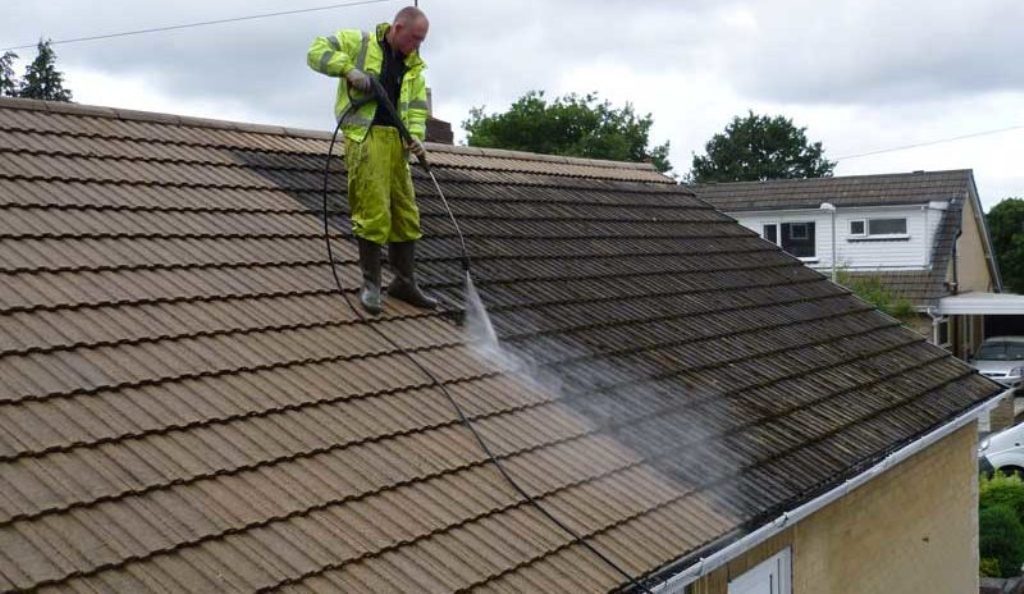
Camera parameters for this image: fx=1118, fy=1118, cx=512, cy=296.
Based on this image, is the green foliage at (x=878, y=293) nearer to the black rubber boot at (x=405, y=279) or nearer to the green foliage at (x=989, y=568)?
the green foliage at (x=989, y=568)

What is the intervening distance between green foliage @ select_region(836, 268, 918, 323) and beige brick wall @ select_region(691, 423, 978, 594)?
14348 millimetres

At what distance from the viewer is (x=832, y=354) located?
1055 cm

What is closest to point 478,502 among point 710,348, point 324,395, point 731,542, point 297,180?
point 324,395

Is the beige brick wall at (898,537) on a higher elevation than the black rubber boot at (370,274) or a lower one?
lower

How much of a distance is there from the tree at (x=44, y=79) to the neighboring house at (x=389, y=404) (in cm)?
2220

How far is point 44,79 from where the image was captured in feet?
98.0

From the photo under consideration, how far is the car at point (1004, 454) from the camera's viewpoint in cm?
2011

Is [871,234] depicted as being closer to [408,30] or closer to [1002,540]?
[1002,540]

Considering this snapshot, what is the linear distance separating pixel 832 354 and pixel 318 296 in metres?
5.78

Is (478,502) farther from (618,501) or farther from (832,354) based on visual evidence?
(832,354)

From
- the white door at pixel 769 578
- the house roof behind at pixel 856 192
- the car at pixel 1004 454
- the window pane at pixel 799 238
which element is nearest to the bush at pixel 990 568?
the car at pixel 1004 454

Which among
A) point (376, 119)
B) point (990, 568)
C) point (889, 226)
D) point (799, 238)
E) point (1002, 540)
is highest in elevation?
point (376, 119)

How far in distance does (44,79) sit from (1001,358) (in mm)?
27575

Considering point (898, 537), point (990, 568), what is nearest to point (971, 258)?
point (990, 568)
